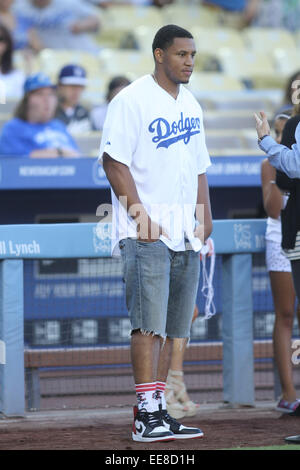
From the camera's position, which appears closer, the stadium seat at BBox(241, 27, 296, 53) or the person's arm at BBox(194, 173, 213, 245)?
the person's arm at BBox(194, 173, 213, 245)

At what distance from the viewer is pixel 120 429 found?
15.4 feet

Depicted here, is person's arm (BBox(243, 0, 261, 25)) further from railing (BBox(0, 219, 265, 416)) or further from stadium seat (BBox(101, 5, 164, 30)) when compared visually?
railing (BBox(0, 219, 265, 416))

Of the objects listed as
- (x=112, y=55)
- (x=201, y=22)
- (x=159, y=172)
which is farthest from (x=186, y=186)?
(x=201, y=22)

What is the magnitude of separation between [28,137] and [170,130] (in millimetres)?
3016

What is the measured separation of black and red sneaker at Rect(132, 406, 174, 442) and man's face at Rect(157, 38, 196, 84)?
156 centimetres

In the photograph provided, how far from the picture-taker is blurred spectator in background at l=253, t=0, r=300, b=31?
13570 mm

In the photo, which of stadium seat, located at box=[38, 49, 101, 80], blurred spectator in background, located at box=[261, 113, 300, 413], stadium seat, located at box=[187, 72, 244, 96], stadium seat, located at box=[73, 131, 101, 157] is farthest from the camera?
stadium seat, located at box=[187, 72, 244, 96]

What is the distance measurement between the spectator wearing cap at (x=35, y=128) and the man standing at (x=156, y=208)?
8.88 ft

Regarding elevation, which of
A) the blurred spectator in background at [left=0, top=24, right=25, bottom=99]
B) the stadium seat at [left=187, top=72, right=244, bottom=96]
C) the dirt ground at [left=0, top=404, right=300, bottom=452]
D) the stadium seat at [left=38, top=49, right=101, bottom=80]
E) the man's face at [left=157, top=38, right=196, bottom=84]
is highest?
the stadium seat at [left=38, top=49, right=101, bottom=80]

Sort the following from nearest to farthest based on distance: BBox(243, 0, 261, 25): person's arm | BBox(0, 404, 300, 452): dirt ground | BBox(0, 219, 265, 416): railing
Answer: BBox(0, 404, 300, 452): dirt ground → BBox(0, 219, 265, 416): railing → BBox(243, 0, 261, 25): person's arm

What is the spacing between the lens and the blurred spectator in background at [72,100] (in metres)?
8.24

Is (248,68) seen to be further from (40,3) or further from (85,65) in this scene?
(40,3)

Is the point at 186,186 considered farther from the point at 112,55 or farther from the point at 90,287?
the point at 112,55

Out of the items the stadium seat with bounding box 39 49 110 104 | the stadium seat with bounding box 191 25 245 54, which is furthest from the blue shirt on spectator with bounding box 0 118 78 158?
the stadium seat with bounding box 191 25 245 54
